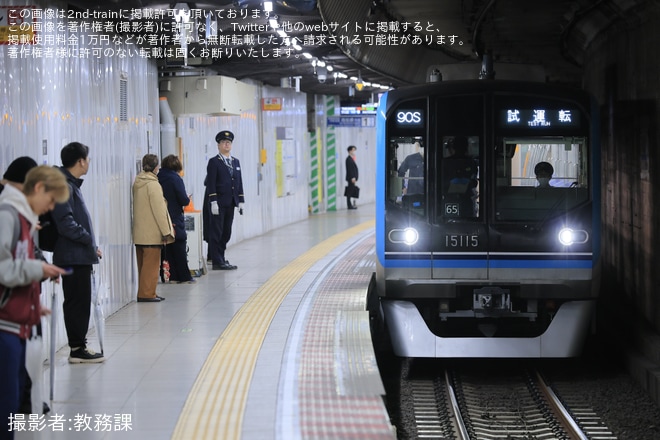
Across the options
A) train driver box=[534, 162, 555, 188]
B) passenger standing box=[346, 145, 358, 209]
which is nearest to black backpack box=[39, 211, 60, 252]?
train driver box=[534, 162, 555, 188]

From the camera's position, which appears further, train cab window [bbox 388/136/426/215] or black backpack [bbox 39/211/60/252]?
train cab window [bbox 388/136/426/215]

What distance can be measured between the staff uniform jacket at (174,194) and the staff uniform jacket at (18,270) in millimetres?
6917

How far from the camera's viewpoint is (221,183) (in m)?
14.2

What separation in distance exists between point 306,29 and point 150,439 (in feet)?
27.7

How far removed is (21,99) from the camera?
7.89 metres

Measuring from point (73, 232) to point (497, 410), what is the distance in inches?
149

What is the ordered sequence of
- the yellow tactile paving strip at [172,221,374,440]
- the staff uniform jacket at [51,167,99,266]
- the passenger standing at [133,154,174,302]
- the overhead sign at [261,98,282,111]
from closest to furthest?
the yellow tactile paving strip at [172,221,374,440] < the staff uniform jacket at [51,167,99,266] < the passenger standing at [133,154,174,302] < the overhead sign at [261,98,282,111]

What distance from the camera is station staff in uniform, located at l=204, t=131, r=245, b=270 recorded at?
1407 cm

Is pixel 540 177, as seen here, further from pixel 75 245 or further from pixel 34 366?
pixel 34 366

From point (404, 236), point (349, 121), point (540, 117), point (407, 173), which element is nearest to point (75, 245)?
point (404, 236)

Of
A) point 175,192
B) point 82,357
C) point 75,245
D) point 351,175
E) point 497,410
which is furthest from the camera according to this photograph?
point 351,175

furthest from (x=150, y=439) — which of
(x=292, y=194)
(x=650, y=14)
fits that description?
(x=292, y=194)

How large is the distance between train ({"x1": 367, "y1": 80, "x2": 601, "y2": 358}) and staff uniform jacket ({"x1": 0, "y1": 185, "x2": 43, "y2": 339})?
447cm

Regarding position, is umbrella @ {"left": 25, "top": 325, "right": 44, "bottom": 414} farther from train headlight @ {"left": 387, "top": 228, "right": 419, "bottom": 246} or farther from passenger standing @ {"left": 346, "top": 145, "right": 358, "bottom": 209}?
passenger standing @ {"left": 346, "top": 145, "right": 358, "bottom": 209}
